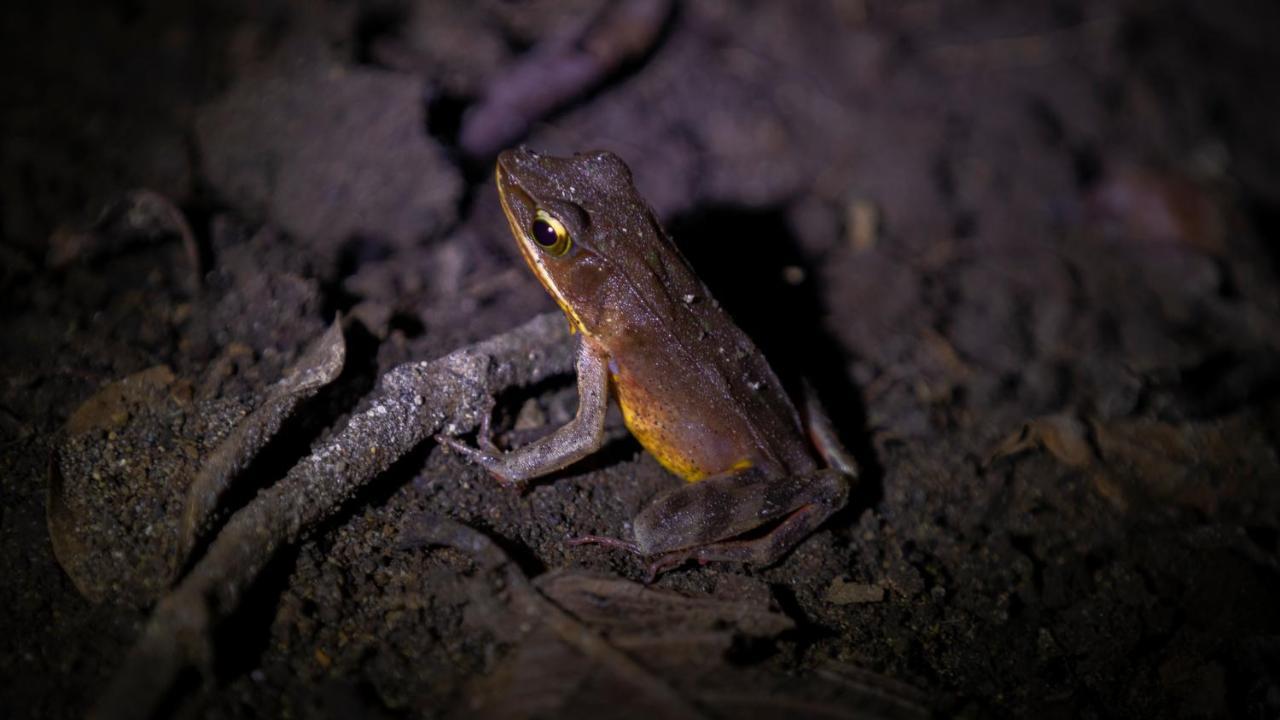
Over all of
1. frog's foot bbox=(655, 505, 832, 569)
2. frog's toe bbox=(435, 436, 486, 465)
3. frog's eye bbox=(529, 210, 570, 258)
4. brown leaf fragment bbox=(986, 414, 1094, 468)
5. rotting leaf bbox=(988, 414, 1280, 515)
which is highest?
frog's eye bbox=(529, 210, 570, 258)

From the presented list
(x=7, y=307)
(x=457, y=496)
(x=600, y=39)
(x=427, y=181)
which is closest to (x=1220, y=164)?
(x=600, y=39)

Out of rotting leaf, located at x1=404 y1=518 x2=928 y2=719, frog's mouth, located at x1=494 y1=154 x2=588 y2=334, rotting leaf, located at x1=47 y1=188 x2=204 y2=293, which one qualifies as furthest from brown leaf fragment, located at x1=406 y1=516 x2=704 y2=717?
rotting leaf, located at x1=47 y1=188 x2=204 y2=293

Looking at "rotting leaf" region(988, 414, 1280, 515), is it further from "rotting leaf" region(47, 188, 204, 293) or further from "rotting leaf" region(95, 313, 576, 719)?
"rotting leaf" region(47, 188, 204, 293)

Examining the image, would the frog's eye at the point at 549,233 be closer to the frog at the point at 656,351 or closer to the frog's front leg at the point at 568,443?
the frog at the point at 656,351

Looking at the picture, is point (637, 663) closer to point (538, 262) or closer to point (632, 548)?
point (632, 548)

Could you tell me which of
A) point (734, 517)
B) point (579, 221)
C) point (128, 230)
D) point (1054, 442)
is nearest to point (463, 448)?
point (579, 221)

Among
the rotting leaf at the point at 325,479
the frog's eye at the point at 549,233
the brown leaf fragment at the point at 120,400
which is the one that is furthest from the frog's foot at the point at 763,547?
the brown leaf fragment at the point at 120,400
